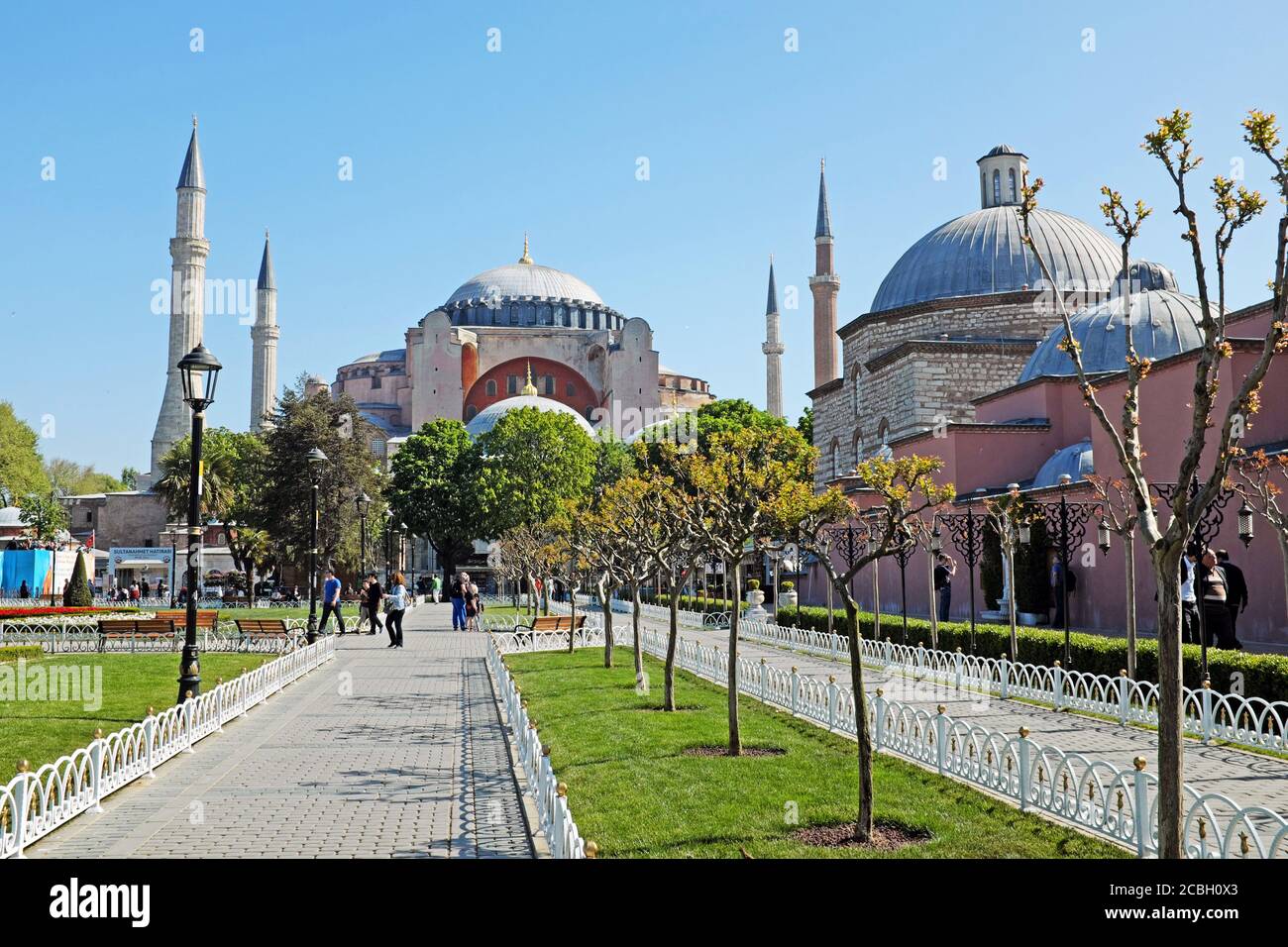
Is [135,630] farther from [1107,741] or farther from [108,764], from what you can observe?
[1107,741]

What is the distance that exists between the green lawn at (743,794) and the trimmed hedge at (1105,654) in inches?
46.8

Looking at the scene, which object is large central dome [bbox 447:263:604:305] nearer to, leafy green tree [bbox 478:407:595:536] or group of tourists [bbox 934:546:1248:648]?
leafy green tree [bbox 478:407:595:536]

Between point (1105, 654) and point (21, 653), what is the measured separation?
15.2 m

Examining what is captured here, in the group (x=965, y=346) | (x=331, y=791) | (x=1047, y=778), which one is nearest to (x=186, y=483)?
(x=965, y=346)

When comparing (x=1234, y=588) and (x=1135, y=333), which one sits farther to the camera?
(x=1135, y=333)

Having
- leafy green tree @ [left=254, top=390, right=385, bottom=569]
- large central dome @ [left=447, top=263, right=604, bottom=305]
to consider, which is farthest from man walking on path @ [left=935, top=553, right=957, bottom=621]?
large central dome @ [left=447, top=263, right=604, bottom=305]

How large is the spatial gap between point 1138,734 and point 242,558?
1528 inches

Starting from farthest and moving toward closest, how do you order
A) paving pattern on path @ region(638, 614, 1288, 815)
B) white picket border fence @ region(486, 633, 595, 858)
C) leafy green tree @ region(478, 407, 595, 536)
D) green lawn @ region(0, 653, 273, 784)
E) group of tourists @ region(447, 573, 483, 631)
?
leafy green tree @ region(478, 407, 595, 536), group of tourists @ region(447, 573, 483, 631), green lawn @ region(0, 653, 273, 784), paving pattern on path @ region(638, 614, 1288, 815), white picket border fence @ region(486, 633, 595, 858)

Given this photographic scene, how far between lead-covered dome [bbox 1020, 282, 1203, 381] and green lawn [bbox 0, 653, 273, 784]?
19280mm

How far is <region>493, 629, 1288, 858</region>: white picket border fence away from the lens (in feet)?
15.2

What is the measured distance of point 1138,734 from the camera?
29.1ft

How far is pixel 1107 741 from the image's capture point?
8.59m
